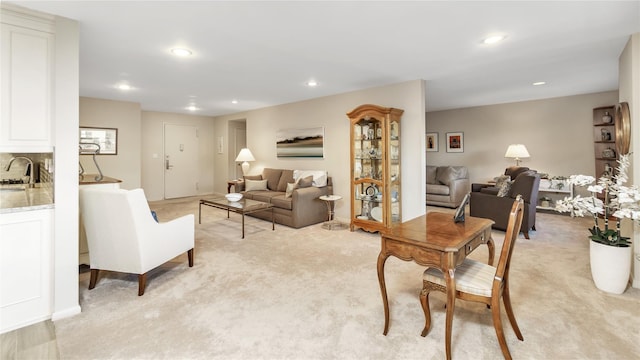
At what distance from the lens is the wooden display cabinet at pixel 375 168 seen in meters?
4.22

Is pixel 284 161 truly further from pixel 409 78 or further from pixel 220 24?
pixel 220 24

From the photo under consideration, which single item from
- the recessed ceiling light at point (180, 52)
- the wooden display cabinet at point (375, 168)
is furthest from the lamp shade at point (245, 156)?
the recessed ceiling light at point (180, 52)

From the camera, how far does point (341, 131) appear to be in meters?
5.15

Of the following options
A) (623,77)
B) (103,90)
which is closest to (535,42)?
(623,77)

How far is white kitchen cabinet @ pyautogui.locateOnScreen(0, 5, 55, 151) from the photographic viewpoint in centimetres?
204

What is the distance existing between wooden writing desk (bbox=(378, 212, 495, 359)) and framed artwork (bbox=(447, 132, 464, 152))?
18.1ft

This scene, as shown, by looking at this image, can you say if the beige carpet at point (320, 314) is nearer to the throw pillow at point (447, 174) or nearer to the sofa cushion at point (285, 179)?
the sofa cushion at point (285, 179)

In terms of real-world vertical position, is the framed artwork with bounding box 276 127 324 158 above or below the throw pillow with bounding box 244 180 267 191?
above

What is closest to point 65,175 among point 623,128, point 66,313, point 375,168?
point 66,313

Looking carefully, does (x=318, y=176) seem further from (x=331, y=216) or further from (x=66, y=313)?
(x=66, y=313)

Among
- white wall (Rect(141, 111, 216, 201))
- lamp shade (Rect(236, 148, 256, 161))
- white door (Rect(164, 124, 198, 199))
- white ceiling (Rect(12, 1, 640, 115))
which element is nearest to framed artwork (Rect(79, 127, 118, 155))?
white ceiling (Rect(12, 1, 640, 115))

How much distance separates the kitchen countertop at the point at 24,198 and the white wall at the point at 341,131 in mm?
3827

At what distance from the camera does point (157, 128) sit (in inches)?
285

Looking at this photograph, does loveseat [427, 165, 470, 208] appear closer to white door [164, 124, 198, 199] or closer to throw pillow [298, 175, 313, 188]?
throw pillow [298, 175, 313, 188]
